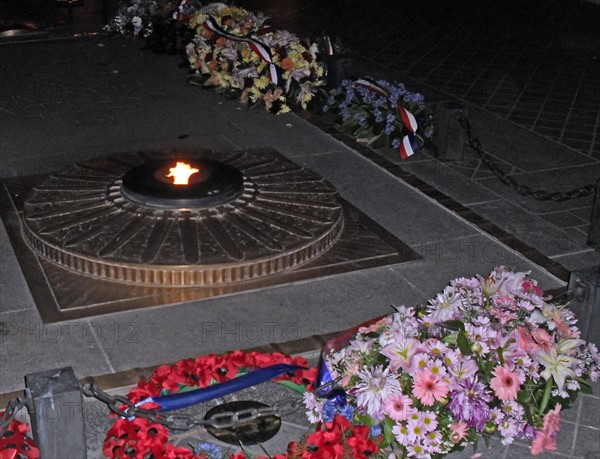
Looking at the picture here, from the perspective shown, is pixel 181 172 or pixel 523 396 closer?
pixel 523 396

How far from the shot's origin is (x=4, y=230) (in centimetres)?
576

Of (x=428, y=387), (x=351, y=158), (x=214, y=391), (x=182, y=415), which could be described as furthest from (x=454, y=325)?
(x=351, y=158)

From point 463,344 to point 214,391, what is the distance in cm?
104

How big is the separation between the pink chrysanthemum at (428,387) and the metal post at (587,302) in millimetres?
1114

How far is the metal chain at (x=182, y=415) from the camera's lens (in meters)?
3.34

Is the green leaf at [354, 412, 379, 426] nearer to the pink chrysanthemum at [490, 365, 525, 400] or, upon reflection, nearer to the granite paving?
the granite paving

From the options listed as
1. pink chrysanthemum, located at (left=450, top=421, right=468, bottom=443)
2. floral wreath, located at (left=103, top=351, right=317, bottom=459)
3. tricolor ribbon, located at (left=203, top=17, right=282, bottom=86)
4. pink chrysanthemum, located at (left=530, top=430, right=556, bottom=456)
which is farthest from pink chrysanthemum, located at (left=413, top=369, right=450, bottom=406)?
tricolor ribbon, located at (left=203, top=17, right=282, bottom=86)

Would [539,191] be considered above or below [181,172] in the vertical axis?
below

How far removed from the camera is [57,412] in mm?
3215

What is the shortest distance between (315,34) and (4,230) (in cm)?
732

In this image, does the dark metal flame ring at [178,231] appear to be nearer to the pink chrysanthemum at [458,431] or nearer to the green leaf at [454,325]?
the green leaf at [454,325]

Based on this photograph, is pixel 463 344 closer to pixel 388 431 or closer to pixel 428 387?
pixel 428 387

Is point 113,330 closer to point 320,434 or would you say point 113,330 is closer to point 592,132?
point 320,434

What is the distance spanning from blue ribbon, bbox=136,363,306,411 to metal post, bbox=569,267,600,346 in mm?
1426
